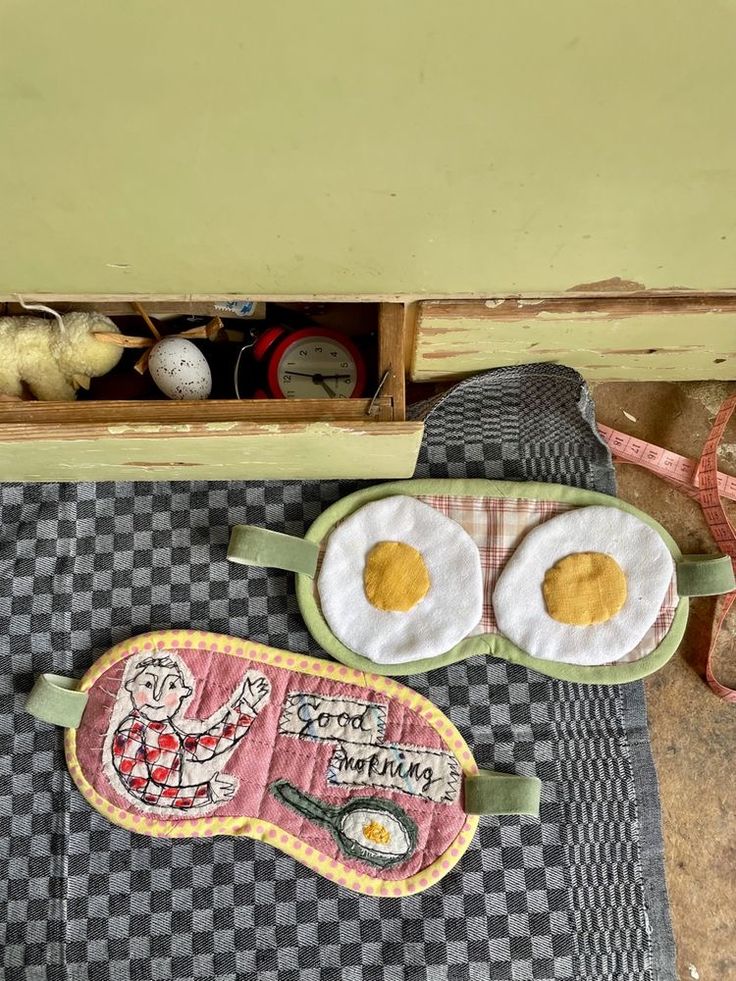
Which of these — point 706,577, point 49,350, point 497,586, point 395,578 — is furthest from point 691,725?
point 49,350

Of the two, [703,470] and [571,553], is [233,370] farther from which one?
[703,470]

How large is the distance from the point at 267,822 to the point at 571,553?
1.54 feet

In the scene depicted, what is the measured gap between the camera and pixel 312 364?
2.94 feet

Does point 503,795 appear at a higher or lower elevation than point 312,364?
lower

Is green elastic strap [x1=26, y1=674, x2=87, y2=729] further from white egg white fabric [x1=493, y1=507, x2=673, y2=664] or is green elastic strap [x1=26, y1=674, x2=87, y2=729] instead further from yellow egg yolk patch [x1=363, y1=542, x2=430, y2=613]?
white egg white fabric [x1=493, y1=507, x2=673, y2=664]

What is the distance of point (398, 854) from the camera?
0.88 metres

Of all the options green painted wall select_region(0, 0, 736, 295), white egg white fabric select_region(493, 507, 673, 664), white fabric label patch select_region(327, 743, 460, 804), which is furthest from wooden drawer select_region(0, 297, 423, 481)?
white fabric label patch select_region(327, 743, 460, 804)

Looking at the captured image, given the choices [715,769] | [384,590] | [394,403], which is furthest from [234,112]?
[715,769]

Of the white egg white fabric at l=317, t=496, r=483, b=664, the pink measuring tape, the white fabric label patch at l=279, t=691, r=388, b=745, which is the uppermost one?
the pink measuring tape

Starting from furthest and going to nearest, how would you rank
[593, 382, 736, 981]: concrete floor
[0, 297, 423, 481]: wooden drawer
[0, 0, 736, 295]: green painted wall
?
[593, 382, 736, 981]: concrete floor < [0, 297, 423, 481]: wooden drawer < [0, 0, 736, 295]: green painted wall

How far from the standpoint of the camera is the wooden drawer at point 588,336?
2.50 ft

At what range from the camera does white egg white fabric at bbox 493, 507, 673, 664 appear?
905 millimetres

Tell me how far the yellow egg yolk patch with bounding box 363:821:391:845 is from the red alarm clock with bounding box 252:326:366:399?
1.62 feet

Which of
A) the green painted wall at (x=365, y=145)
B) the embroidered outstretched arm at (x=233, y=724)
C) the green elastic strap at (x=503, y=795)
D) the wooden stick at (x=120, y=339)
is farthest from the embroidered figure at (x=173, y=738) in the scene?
the green painted wall at (x=365, y=145)
